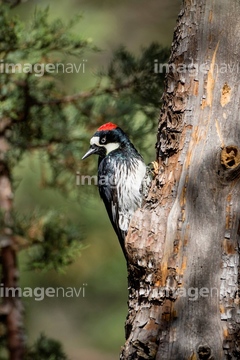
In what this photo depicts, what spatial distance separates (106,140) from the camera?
139 inches

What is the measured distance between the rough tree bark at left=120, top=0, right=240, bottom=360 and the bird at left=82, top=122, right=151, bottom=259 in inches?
30.2

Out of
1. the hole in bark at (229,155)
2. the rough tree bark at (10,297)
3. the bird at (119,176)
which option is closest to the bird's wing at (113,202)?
the bird at (119,176)

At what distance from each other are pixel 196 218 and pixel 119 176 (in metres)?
1.00

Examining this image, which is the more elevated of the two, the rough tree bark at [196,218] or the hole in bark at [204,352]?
the rough tree bark at [196,218]

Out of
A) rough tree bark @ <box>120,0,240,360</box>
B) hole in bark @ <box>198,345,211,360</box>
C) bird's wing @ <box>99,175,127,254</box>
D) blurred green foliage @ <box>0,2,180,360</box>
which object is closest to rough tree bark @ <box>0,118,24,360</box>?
blurred green foliage @ <box>0,2,180,360</box>

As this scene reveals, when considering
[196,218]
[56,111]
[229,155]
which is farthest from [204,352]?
[56,111]

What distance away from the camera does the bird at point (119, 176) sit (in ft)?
11.4

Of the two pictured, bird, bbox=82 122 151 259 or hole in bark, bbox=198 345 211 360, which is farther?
bird, bbox=82 122 151 259

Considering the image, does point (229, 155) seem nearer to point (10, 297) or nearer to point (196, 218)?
point (196, 218)

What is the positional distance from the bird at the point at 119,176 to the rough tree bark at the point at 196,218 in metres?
0.77

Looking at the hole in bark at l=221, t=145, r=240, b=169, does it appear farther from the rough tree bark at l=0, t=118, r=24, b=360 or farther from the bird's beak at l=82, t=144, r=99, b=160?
the rough tree bark at l=0, t=118, r=24, b=360

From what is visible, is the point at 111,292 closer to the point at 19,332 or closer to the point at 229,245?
the point at 19,332

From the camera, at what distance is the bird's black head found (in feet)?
11.5

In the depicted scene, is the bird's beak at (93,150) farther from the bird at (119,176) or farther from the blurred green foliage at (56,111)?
the blurred green foliage at (56,111)
